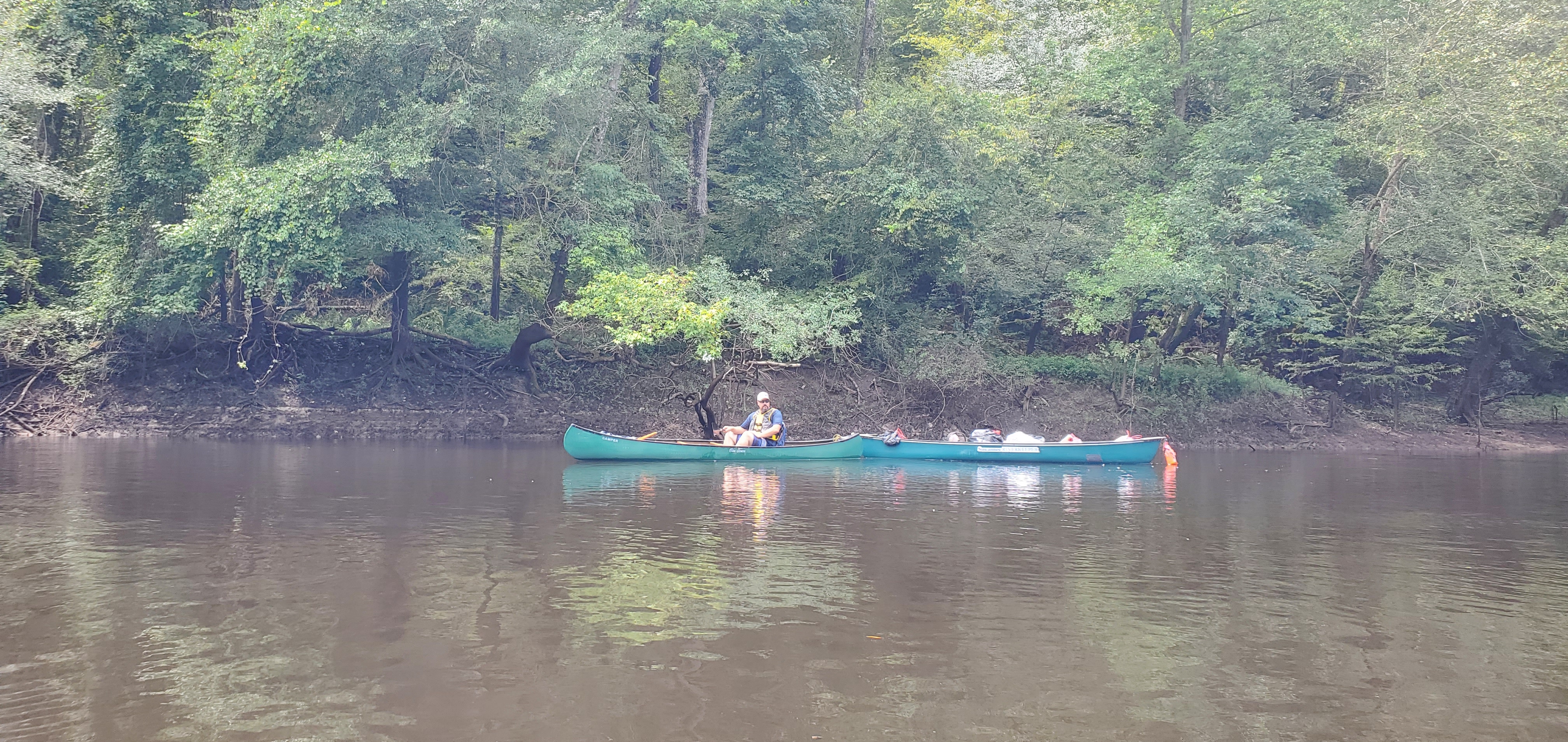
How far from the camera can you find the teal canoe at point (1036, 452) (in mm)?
21891

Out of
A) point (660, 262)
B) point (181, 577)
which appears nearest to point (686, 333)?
point (660, 262)

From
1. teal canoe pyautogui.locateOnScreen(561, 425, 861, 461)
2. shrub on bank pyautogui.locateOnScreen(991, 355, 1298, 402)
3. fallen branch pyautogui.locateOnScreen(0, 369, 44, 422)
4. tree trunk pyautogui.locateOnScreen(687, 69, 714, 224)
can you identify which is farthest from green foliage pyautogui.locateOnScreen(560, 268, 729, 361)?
fallen branch pyautogui.locateOnScreen(0, 369, 44, 422)

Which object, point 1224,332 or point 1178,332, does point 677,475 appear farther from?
point 1224,332

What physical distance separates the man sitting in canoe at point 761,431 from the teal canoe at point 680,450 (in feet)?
0.53

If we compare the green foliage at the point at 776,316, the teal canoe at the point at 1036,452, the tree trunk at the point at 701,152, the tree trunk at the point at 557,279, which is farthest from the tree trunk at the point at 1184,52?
the tree trunk at the point at 557,279

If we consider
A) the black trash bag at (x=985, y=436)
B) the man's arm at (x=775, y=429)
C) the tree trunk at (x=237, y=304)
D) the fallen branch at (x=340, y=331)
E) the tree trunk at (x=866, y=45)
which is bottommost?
the black trash bag at (x=985, y=436)

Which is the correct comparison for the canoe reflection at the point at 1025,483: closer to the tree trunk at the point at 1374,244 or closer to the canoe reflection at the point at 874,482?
the canoe reflection at the point at 874,482

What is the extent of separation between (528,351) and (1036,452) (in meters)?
13.5

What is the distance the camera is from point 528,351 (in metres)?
27.3

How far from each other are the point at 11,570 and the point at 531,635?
526 cm

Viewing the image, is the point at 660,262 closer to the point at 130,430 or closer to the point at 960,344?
the point at 960,344

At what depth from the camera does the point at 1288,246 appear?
27125 millimetres

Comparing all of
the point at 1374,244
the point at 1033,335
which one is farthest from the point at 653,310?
the point at 1374,244

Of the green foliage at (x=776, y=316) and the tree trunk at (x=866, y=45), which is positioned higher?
the tree trunk at (x=866, y=45)
